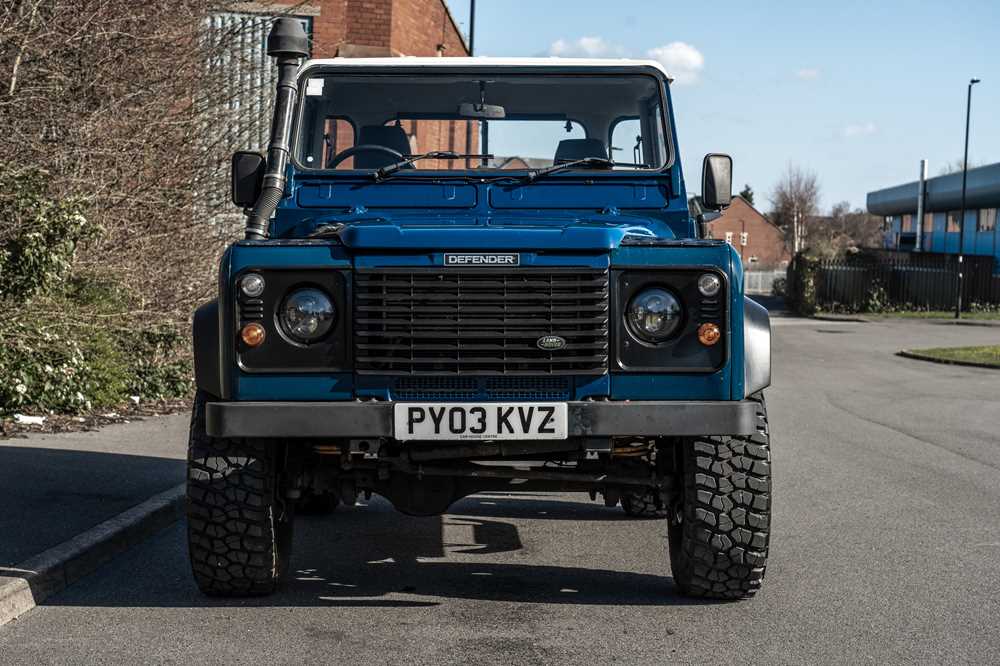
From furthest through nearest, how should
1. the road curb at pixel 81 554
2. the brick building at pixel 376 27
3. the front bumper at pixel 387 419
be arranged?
the brick building at pixel 376 27 → the road curb at pixel 81 554 → the front bumper at pixel 387 419

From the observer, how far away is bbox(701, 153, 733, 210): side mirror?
6.70 metres

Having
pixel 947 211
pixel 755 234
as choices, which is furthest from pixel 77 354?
pixel 755 234

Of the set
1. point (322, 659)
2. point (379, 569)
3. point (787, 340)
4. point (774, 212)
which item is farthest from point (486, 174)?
point (774, 212)

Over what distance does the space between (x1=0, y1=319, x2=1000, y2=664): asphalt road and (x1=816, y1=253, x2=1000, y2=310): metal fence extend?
41625 millimetres

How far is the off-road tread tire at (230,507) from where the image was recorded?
18.3 ft

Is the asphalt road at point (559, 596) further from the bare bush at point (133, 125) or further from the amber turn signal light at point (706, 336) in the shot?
the bare bush at point (133, 125)

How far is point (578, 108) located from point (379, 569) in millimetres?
→ 2623

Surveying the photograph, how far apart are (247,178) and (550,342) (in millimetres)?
2110

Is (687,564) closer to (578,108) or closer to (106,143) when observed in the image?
(578,108)

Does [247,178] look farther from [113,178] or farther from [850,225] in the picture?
[850,225]

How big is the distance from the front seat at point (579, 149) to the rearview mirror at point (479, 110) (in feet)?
1.25

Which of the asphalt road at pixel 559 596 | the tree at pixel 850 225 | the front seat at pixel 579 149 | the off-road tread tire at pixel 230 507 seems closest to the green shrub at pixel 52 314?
the asphalt road at pixel 559 596

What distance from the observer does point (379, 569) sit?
6.59m

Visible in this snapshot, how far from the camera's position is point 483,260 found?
17.6 feet
